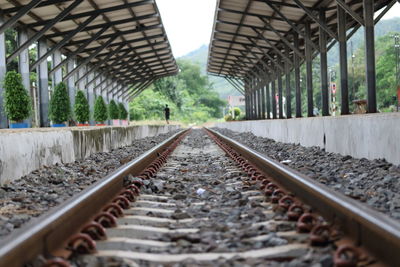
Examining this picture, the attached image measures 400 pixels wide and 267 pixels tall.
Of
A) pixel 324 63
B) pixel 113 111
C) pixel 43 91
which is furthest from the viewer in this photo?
pixel 113 111

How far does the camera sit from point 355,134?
8508 millimetres

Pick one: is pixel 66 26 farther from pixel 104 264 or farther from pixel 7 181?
pixel 104 264

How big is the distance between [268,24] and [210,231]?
23.1 m

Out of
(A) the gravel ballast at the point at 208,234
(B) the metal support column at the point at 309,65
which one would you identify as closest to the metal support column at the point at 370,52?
(B) the metal support column at the point at 309,65

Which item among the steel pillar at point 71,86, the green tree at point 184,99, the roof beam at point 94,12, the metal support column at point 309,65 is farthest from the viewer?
the green tree at point 184,99

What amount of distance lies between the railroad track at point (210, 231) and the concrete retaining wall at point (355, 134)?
2.54 meters

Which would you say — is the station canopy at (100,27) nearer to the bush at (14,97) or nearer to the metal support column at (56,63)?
the metal support column at (56,63)

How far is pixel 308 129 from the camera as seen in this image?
12.3 metres

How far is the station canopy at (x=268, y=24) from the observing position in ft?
68.1

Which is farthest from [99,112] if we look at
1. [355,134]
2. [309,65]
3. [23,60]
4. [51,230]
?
[51,230]

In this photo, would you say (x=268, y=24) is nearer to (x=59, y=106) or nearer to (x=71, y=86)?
(x=59, y=106)

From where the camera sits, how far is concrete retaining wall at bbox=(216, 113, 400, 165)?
22.9 feet

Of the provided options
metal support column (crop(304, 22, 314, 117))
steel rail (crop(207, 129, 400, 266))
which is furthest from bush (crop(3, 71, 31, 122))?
steel rail (crop(207, 129, 400, 266))

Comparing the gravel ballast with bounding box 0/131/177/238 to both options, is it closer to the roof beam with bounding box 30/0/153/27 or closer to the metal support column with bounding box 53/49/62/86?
the roof beam with bounding box 30/0/153/27
